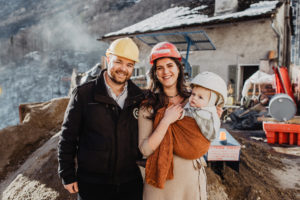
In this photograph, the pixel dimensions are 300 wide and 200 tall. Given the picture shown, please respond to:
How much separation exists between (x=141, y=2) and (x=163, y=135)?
44.4 m

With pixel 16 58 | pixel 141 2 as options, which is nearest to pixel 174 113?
pixel 141 2

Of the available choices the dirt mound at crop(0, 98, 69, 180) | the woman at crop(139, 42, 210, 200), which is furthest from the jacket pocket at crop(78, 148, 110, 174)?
the dirt mound at crop(0, 98, 69, 180)

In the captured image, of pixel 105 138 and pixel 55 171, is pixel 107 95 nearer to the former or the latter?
pixel 105 138

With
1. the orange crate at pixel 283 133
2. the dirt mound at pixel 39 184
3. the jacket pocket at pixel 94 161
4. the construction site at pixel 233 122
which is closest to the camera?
the jacket pocket at pixel 94 161

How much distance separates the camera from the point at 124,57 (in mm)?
1841

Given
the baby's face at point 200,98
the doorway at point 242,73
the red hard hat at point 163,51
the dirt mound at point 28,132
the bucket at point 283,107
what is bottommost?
the dirt mound at point 28,132

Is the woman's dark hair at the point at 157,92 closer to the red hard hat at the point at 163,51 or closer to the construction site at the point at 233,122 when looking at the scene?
the red hard hat at the point at 163,51

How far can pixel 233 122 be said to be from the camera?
8.91 m

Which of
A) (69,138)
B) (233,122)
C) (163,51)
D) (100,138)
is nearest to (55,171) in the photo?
(69,138)

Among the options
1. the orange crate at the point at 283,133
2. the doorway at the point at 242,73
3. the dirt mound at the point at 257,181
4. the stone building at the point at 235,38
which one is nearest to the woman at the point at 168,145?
the dirt mound at the point at 257,181

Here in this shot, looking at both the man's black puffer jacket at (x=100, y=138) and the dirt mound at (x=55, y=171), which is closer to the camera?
the man's black puffer jacket at (x=100, y=138)

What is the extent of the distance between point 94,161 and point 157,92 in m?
0.85

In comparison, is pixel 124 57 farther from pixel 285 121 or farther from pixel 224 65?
pixel 224 65

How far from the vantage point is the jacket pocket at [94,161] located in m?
1.75
